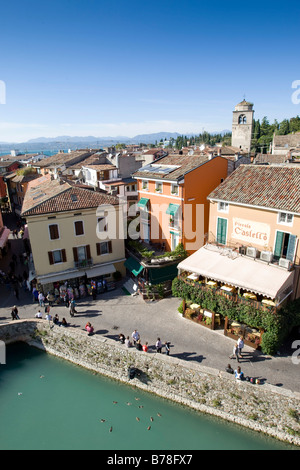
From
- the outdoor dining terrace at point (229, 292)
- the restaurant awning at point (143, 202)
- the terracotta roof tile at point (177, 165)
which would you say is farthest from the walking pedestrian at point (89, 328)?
the terracotta roof tile at point (177, 165)

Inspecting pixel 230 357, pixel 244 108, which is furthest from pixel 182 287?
pixel 244 108

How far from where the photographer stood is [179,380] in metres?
18.5

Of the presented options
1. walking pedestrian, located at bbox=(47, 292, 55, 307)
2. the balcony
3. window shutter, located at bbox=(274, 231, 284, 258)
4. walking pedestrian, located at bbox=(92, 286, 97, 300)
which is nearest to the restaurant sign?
window shutter, located at bbox=(274, 231, 284, 258)

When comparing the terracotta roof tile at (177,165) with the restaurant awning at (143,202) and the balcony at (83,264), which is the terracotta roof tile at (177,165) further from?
the balcony at (83,264)

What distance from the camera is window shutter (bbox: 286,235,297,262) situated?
64.6 feet

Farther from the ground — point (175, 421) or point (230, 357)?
point (230, 357)

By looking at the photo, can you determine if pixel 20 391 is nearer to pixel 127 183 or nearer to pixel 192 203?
pixel 192 203

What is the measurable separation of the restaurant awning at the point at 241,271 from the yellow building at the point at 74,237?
866 cm

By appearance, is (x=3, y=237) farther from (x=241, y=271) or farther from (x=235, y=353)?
(x=235, y=353)

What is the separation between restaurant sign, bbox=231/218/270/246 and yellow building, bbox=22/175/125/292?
11.2 metres

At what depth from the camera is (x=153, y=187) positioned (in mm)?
29188

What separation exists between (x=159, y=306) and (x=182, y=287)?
3.53 m

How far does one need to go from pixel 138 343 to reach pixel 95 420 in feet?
16.6

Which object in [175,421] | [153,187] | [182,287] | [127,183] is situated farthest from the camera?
[127,183]
